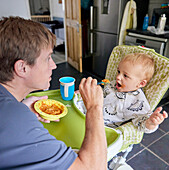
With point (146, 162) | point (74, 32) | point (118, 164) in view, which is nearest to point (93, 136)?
point (118, 164)

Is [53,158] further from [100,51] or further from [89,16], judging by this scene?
[89,16]

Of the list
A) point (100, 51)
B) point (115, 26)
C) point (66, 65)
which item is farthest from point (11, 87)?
point (66, 65)

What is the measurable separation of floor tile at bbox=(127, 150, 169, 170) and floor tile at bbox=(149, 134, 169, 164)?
0.07m

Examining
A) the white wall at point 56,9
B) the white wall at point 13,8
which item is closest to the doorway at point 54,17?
the white wall at point 56,9

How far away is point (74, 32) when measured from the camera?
3.65 metres

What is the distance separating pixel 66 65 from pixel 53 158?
382 cm

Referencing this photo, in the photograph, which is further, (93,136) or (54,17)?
(54,17)

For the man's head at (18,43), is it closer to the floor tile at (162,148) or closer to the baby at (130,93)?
the baby at (130,93)

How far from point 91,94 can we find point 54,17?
5801mm

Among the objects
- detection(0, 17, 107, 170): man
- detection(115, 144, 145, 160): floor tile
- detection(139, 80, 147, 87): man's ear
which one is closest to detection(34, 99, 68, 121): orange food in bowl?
detection(0, 17, 107, 170): man

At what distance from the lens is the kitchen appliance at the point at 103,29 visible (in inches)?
105

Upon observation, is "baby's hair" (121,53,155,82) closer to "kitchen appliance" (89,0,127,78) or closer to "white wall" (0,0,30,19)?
"kitchen appliance" (89,0,127,78)

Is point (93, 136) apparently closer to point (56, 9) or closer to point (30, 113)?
point (30, 113)

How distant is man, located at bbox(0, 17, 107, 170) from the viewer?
1.70ft
